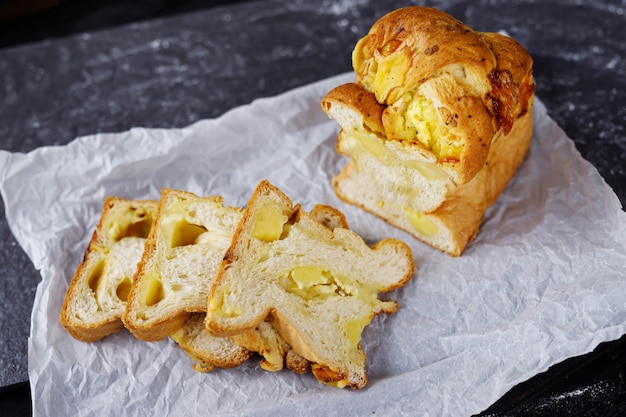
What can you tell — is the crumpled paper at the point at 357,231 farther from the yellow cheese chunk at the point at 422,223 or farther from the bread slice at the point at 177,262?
the bread slice at the point at 177,262

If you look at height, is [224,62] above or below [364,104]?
below

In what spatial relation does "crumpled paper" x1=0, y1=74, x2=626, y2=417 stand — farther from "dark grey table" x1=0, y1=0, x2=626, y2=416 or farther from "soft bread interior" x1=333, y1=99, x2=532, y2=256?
"dark grey table" x1=0, y1=0, x2=626, y2=416

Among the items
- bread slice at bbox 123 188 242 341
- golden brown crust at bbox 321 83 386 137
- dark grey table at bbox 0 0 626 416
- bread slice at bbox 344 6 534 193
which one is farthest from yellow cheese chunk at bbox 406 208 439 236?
dark grey table at bbox 0 0 626 416

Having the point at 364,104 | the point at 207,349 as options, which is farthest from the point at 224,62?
the point at 207,349

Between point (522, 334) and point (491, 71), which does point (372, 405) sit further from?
point (491, 71)

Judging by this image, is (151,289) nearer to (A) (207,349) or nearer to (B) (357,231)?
(A) (207,349)

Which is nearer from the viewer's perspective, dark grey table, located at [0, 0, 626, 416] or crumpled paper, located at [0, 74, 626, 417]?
crumpled paper, located at [0, 74, 626, 417]

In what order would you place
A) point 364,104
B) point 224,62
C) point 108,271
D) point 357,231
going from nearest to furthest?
point 364,104 → point 108,271 → point 357,231 → point 224,62
